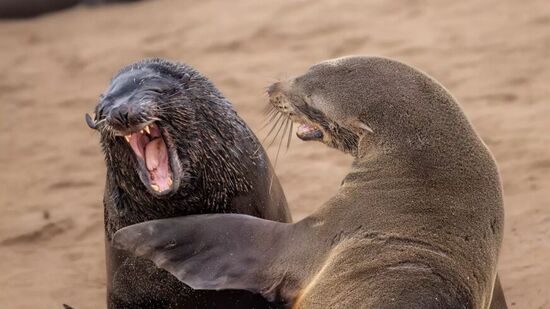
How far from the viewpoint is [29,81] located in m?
9.66

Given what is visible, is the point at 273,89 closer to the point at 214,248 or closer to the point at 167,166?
the point at 167,166

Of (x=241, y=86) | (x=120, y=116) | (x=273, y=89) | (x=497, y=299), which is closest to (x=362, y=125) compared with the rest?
(x=273, y=89)

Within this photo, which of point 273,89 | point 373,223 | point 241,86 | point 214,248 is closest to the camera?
point 373,223

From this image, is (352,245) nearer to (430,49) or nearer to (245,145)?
(245,145)

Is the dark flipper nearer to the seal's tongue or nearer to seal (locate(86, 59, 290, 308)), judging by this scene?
seal (locate(86, 59, 290, 308))

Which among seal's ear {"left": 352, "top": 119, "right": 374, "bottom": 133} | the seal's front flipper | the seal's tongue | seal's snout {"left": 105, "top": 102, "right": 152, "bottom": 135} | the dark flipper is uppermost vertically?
seal's snout {"left": 105, "top": 102, "right": 152, "bottom": 135}

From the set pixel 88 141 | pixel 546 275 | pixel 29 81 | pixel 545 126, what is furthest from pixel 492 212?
pixel 29 81

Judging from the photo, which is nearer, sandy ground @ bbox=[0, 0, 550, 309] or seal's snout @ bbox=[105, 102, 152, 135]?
seal's snout @ bbox=[105, 102, 152, 135]

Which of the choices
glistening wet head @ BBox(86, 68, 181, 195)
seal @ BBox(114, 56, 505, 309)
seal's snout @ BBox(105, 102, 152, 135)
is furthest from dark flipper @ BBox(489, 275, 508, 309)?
seal's snout @ BBox(105, 102, 152, 135)

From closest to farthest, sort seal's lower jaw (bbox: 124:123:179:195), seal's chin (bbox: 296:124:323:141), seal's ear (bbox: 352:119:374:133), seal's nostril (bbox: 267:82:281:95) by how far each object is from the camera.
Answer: seal's ear (bbox: 352:119:374:133) < seal's chin (bbox: 296:124:323:141) < seal's nostril (bbox: 267:82:281:95) < seal's lower jaw (bbox: 124:123:179:195)

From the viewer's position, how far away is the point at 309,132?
4363mm

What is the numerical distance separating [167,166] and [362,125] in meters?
0.93

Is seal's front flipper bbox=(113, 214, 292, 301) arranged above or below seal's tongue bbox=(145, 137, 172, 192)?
below

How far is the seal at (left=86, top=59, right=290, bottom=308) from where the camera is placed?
461cm
